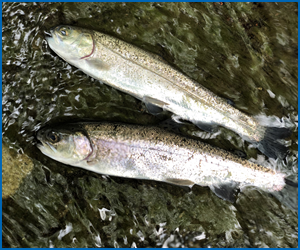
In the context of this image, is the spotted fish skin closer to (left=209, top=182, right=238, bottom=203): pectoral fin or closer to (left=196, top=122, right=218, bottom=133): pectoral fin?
(left=209, top=182, right=238, bottom=203): pectoral fin

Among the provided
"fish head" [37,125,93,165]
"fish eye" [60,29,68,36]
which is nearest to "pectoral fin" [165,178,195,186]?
"fish head" [37,125,93,165]

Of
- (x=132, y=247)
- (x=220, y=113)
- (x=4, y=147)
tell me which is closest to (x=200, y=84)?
(x=220, y=113)

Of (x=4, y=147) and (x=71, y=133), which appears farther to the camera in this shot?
(x=4, y=147)

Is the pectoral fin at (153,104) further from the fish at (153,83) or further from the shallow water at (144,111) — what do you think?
the shallow water at (144,111)

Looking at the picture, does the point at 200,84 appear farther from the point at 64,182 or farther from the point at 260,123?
the point at 64,182

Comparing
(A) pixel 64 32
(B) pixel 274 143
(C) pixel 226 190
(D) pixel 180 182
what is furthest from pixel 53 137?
(B) pixel 274 143

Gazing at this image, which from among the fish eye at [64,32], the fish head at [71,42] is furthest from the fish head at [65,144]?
the fish eye at [64,32]
